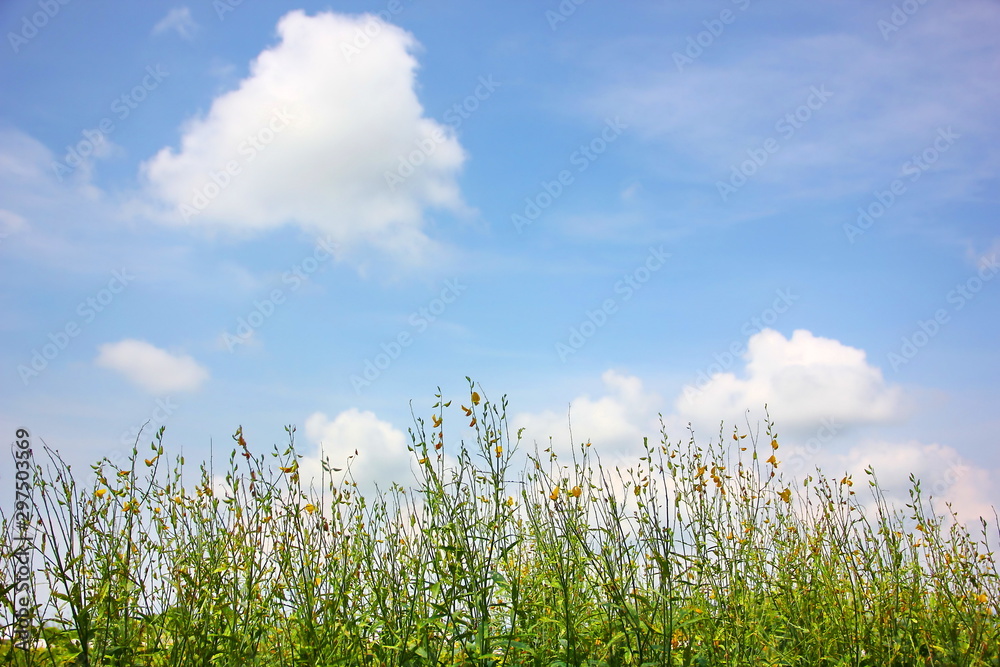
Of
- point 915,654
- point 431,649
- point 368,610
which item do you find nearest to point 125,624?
point 368,610

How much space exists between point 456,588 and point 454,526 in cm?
30

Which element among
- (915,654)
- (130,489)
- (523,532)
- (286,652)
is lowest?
(915,654)

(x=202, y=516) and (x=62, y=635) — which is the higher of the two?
(x=202, y=516)

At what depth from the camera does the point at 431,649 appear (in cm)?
334

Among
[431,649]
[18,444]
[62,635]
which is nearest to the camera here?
[431,649]

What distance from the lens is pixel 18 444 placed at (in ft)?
13.3

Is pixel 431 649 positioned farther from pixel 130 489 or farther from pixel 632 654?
pixel 130 489

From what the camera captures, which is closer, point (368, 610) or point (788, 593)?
point (368, 610)

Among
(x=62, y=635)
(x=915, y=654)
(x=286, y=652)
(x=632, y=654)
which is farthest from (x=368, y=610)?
(x=915, y=654)

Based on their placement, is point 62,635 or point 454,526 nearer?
point 454,526

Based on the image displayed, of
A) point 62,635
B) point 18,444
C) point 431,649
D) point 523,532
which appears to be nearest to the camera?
point 431,649

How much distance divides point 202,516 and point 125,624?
0.78m

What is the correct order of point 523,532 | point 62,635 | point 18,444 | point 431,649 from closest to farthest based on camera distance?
point 431,649
point 62,635
point 18,444
point 523,532

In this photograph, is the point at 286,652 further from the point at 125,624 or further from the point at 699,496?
the point at 699,496
